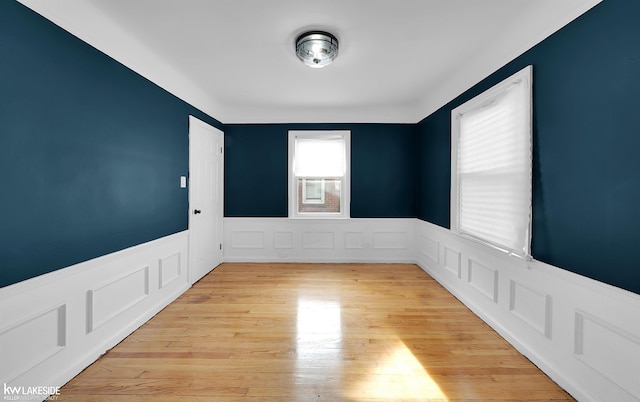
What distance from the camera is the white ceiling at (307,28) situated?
6.90ft

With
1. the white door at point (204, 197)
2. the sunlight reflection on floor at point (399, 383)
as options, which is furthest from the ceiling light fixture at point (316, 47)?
the sunlight reflection on floor at point (399, 383)

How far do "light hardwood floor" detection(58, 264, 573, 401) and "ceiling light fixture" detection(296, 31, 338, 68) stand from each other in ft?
8.33

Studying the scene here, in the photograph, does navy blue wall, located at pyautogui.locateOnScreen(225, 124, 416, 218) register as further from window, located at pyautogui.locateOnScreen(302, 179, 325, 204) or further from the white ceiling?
the white ceiling

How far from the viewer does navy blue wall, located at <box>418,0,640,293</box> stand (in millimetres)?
1511

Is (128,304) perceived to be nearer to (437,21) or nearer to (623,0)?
(437,21)

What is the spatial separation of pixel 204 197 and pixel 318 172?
1940mm

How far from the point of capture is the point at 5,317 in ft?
5.14

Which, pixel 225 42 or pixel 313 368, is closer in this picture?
pixel 313 368

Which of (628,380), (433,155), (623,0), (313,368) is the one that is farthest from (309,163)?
(628,380)

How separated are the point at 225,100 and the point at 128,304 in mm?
3195

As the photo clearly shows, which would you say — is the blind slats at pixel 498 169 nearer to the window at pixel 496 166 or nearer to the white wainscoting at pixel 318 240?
the window at pixel 496 166

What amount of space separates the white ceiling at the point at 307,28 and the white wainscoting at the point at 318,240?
210 cm

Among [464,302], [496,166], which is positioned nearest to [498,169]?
[496,166]

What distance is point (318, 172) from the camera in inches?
200
